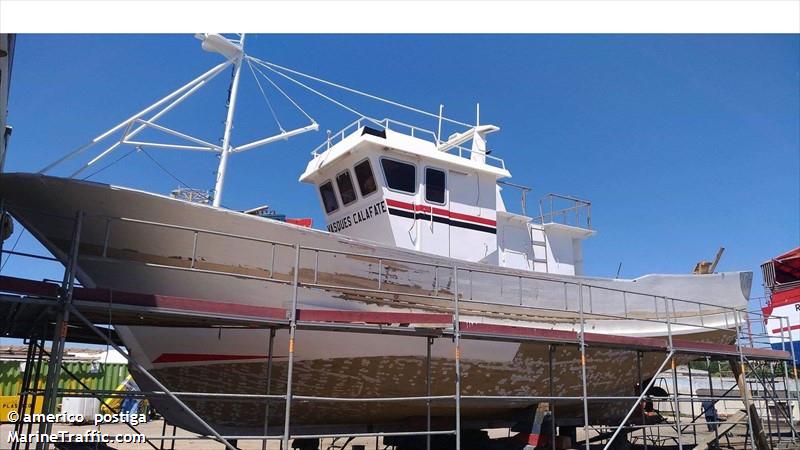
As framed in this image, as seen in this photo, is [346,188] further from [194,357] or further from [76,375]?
[76,375]

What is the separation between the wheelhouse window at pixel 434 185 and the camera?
9.98 m

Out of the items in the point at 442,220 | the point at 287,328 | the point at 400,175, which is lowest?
the point at 287,328

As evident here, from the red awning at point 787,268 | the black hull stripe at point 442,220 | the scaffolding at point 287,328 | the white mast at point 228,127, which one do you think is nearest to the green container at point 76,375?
the white mast at point 228,127

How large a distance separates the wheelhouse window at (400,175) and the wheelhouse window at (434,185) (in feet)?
0.82

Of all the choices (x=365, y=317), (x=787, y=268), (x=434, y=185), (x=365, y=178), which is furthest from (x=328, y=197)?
(x=787, y=268)

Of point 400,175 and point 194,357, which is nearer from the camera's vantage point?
point 194,357

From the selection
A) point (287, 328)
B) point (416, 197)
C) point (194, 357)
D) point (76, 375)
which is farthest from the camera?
point (76, 375)

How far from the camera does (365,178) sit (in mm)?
9953

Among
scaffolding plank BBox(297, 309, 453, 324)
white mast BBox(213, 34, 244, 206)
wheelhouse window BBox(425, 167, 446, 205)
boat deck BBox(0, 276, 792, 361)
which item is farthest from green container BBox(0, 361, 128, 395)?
scaffolding plank BBox(297, 309, 453, 324)

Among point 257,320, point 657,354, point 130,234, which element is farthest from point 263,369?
point 657,354

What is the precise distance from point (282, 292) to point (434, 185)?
356 centimetres

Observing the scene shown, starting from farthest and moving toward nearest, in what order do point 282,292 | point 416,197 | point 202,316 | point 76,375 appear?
point 76,375 → point 416,197 → point 282,292 → point 202,316

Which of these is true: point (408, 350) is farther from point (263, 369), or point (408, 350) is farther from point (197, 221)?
point (197, 221)

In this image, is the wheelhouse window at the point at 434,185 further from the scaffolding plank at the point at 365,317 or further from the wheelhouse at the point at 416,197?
the scaffolding plank at the point at 365,317
